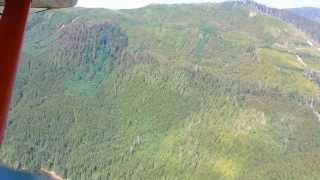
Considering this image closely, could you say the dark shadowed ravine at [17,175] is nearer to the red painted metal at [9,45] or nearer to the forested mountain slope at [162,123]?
the forested mountain slope at [162,123]

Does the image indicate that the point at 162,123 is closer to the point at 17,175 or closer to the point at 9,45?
the point at 17,175

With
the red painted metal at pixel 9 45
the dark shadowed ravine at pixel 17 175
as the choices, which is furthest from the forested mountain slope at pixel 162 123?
the red painted metal at pixel 9 45

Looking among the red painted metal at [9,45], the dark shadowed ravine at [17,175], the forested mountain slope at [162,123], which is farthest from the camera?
the forested mountain slope at [162,123]

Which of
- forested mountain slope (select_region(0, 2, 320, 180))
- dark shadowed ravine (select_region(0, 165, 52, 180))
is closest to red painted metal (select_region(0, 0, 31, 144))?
dark shadowed ravine (select_region(0, 165, 52, 180))

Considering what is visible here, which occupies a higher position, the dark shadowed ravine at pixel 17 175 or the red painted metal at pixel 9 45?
the red painted metal at pixel 9 45

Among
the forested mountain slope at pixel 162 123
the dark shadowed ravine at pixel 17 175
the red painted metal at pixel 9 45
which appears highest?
the red painted metal at pixel 9 45

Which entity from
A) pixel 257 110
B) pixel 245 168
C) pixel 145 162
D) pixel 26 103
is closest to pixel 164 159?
pixel 145 162

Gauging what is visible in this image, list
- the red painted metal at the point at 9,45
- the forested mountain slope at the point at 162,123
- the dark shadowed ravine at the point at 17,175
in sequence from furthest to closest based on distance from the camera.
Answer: the forested mountain slope at the point at 162,123
the dark shadowed ravine at the point at 17,175
the red painted metal at the point at 9,45

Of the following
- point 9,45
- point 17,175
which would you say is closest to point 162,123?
point 17,175

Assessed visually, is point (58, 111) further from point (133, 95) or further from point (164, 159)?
point (164, 159)
